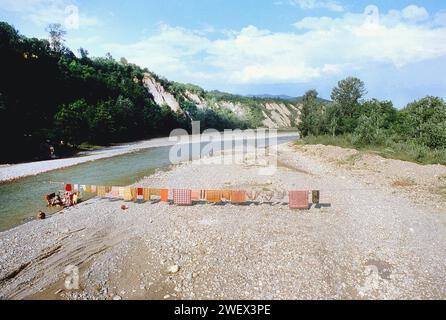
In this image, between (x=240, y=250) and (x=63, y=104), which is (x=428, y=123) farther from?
(x=63, y=104)

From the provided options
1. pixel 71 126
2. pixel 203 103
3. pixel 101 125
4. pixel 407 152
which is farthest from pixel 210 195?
pixel 203 103

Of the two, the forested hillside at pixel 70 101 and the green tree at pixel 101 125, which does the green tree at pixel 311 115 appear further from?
the green tree at pixel 101 125

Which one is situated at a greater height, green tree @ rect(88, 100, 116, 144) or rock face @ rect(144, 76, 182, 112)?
rock face @ rect(144, 76, 182, 112)

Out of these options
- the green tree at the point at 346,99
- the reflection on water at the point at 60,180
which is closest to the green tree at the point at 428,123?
the green tree at the point at 346,99

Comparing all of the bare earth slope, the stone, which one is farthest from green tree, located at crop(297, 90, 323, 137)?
the stone

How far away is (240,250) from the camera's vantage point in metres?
13.6

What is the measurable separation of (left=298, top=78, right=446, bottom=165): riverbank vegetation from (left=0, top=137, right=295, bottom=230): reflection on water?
98.1 feet

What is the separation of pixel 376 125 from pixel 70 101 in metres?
63.1

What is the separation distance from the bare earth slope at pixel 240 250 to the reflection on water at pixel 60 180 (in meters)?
3.50

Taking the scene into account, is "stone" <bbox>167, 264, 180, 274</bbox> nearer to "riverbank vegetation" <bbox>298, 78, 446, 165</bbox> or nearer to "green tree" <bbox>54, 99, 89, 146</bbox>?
"riverbank vegetation" <bbox>298, 78, 446, 165</bbox>

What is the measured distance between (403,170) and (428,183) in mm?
4135

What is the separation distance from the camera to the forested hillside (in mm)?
43394

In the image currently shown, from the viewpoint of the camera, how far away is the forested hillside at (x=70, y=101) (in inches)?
1708
